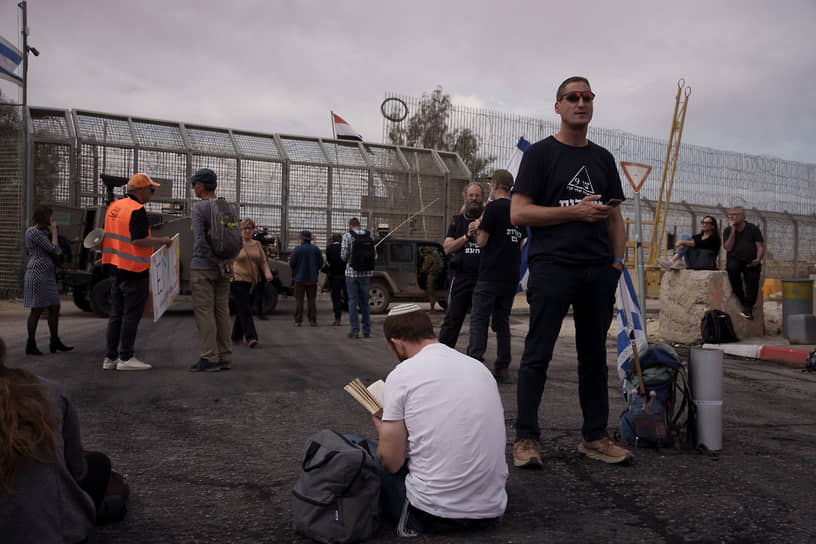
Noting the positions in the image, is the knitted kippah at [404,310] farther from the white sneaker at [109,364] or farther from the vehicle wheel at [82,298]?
the vehicle wheel at [82,298]

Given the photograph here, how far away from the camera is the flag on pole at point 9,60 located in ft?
44.5

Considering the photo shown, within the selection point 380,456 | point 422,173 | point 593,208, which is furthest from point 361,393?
point 422,173

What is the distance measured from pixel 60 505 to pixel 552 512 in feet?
6.30

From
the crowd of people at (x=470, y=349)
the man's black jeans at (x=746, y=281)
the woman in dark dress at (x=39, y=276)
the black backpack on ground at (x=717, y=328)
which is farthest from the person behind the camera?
the man's black jeans at (x=746, y=281)

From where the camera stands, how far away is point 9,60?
1387 cm

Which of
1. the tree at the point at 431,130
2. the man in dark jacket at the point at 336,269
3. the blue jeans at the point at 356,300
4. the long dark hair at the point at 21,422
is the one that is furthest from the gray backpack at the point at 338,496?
the tree at the point at 431,130

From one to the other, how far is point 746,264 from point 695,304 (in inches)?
42.5

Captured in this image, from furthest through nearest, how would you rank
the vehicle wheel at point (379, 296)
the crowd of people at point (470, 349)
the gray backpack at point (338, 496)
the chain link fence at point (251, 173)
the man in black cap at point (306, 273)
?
the chain link fence at point (251, 173) → the vehicle wheel at point (379, 296) → the man in black cap at point (306, 273) → the gray backpack at point (338, 496) → the crowd of people at point (470, 349)

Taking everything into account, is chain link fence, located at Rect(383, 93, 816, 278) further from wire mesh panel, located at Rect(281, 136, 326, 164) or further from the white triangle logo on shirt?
the white triangle logo on shirt

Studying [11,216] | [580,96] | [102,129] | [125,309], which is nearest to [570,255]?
[580,96]

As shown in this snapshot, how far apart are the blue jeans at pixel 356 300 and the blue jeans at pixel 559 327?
21.3 feet

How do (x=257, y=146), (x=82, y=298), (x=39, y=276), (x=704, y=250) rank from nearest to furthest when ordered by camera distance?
(x=39, y=276)
(x=704, y=250)
(x=82, y=298)
(x=257, y=146)

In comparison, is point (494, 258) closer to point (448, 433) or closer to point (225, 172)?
point (448, 433)

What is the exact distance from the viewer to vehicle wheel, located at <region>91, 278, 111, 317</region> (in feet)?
39.5
